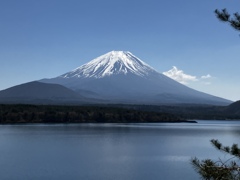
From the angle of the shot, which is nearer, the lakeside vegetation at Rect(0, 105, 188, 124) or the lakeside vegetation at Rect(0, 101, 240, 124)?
the lakeside vegetation at Rect(0, 105, 188, 124)

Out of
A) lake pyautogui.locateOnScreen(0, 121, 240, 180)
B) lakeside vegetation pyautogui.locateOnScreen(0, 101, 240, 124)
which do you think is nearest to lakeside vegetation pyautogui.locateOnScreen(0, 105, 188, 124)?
lakeside vegetation pyautogui.locateOnScreen(0, 101, 240, 124)

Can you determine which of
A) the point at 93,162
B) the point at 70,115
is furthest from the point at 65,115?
the point at 93,162

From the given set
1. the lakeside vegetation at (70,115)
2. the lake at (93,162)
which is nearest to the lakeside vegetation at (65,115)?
the lakeside vegetation at (70,115)

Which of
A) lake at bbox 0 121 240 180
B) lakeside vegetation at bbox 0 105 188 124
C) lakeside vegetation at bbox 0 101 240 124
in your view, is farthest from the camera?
lakeside vegetation at bbox 0 101 240 124

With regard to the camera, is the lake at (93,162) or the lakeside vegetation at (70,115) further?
the lakeside vegetation at (70,115)

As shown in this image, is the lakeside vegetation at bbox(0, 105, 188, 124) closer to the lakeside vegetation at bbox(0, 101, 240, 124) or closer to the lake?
the lakeside vegetation at bbox(0, 101, 240, 124)

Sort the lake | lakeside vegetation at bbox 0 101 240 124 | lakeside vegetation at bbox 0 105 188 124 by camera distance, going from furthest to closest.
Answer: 1. lakeside vegetation at bbox 0 101 240 124
2. lakeside vegetation at bbox 0 105 188 124
3. the lake

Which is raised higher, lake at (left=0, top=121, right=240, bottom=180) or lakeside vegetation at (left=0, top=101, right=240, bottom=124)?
lakeside vegetation at (left=0, top=101, right=240, bottom=124)

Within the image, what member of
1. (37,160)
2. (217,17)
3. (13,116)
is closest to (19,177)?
(37,160)

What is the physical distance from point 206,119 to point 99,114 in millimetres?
49503

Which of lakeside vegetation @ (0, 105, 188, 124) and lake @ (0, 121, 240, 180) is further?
lakeside vegetation @ (0, 105, 188, 124)

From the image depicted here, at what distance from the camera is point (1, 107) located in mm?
73188

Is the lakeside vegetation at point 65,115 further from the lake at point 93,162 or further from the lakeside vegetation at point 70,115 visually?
the lake at point 93,162

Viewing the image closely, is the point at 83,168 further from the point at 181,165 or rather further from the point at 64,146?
the point at 64,146
